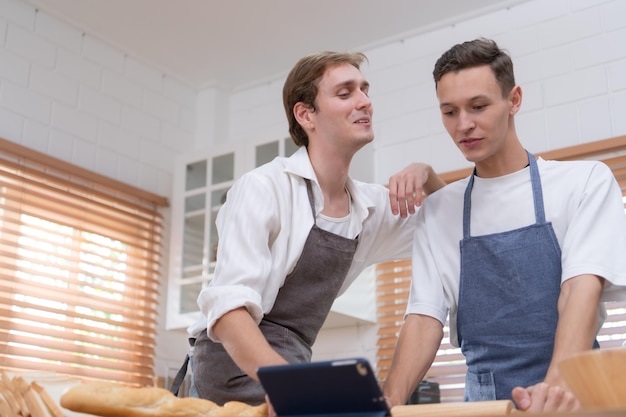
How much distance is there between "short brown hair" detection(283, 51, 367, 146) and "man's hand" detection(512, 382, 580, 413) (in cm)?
113

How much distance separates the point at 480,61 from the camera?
5.42ft

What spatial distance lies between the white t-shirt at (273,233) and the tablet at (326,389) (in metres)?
0.51

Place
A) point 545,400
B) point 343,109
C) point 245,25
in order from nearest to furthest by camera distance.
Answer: point 545,400 < point 343,109 < point 245,25

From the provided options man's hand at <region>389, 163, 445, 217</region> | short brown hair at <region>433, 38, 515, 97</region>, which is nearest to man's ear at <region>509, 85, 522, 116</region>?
short brown hair at <region>433, 38, 515, 97</region>

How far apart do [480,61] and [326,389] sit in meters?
1.01

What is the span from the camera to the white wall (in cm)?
338

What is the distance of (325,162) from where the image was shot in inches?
73.9

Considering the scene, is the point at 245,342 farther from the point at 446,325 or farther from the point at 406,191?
the point at 446,325

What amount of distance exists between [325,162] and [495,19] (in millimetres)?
2194

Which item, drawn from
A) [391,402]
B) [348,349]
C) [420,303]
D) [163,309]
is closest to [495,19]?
[348,349]

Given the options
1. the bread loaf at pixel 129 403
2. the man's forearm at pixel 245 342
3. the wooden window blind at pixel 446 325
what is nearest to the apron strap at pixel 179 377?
the man's forearm at pixel 245 342

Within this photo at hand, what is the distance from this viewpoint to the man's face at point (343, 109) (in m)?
1.91

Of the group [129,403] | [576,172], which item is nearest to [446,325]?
[576,172]

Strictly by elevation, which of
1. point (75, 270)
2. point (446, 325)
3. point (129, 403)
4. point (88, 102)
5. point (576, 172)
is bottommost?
point (129, 403)
